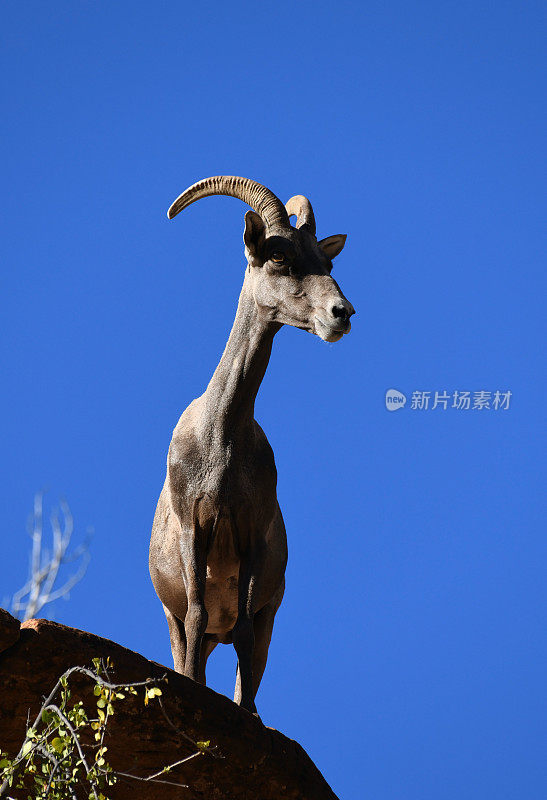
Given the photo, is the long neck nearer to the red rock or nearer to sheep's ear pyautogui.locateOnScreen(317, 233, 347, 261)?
sheep's ear pyautogui.locateOnScreen(317, 233, 347, 261)

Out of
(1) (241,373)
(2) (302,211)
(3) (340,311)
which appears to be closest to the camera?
(3) (340,311)

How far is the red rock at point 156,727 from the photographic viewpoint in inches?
196

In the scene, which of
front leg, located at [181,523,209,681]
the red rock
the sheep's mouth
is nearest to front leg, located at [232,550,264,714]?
front leg, located at [181,523,209,681]

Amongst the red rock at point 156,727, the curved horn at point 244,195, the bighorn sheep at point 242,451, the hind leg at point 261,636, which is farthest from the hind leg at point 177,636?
the curved horn at point 244,195

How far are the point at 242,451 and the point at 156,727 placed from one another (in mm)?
1813

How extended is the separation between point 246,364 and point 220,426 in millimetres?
419

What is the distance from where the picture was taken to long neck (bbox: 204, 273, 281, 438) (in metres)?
6.48

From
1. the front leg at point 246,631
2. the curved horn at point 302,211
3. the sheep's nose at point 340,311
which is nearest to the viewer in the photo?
the sheep's nose at point 340,311

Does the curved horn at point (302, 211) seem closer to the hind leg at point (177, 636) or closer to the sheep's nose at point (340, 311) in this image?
the sheep's nose at point (340, 311)

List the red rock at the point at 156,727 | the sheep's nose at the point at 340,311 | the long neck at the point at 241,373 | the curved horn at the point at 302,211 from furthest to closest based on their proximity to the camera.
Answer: the curved horn at the point at 302,211 → the long neck at the point at 241,373 → the sheep's nose at the point at 340,311 → the red rock at the point at 156,727

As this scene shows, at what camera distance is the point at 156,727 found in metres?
5.20

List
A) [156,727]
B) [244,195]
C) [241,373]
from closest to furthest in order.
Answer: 1. [156,727]
2. [241,373]
3. [244,195]

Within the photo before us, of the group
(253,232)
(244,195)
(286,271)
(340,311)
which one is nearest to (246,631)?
(340,311)

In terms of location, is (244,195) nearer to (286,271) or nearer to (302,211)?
(302,211)
